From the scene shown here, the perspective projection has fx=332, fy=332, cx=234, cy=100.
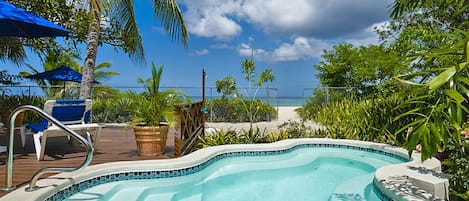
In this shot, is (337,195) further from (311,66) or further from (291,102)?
(311,66)

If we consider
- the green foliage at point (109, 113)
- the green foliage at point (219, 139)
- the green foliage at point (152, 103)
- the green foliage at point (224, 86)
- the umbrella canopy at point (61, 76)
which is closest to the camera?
the green foliage at point (152, 103)

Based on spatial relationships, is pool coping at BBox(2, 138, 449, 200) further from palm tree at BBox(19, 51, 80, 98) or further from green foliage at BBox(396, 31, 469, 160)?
palm tree at BBox(19, 51, 80, 98)

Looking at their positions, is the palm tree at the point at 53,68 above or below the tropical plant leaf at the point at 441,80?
above

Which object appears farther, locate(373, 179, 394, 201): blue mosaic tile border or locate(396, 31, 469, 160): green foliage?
locate(373, 179, 394, 201): blue mosaic tile border

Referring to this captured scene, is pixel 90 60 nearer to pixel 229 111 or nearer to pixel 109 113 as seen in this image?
pixel 109 113

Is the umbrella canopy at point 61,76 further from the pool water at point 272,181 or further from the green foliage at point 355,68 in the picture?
the green foliage at point 355,68

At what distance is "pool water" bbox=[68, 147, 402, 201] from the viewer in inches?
165

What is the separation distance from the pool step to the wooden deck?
2.78m

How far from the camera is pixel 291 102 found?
634 inches

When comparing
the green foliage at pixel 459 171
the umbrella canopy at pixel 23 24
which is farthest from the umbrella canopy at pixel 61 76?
the green foliage at pixel 459 171

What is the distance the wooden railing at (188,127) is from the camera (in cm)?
548

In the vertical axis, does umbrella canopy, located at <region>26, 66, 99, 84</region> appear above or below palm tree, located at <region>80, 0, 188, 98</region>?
below

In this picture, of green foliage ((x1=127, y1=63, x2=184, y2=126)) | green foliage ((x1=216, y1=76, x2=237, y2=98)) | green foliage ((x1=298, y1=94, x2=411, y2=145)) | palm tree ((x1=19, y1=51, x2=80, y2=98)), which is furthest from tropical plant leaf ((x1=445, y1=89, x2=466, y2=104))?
palm tree ((x1=19, y1=51, x2=80, y2=98))

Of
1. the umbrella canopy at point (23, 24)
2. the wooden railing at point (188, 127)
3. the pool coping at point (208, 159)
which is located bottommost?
the pool coping at point (208, 159)
